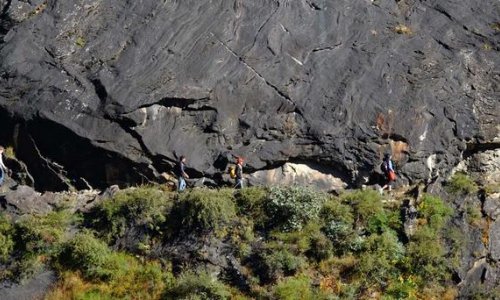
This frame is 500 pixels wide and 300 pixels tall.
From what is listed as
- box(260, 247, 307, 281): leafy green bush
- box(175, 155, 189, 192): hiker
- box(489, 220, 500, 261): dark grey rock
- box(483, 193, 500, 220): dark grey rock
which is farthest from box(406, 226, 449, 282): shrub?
box(175, 155, 189, 192): hiker

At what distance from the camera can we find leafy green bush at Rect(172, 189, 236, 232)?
74.8 ft

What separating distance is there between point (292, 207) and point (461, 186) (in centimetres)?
476

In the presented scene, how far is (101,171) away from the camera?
83.3 ft

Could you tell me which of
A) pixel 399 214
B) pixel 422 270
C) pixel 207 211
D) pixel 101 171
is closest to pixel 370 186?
pixel 399 214

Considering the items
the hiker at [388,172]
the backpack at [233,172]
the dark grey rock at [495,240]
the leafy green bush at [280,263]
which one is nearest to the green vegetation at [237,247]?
the leafy green bush at [280,263]

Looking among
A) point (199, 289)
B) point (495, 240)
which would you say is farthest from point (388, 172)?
point (199, 289)

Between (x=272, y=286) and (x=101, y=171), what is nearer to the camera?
(x=272, y=286)

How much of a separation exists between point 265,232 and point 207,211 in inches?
62.6

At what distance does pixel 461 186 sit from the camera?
24.8 metres

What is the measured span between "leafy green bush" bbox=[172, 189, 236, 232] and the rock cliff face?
1955 millimetres

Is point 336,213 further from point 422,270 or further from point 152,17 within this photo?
point 152,17

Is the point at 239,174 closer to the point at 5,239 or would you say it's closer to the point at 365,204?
the point at 365,204

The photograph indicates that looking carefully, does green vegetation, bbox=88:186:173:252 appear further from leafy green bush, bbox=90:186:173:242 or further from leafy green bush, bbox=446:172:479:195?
leafy green bush, bbox=446:172:479:195

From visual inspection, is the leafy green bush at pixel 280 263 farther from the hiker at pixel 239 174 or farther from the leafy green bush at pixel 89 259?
the leafy green bush at pixel 89 259
